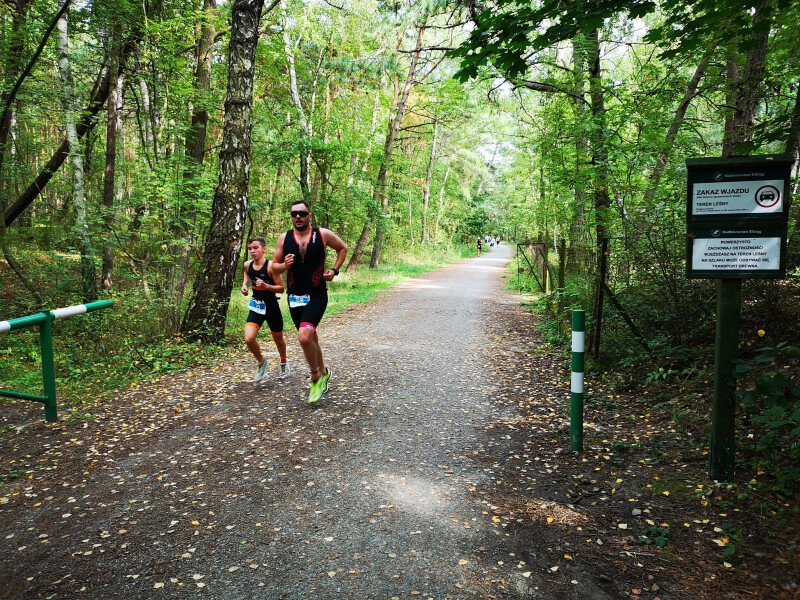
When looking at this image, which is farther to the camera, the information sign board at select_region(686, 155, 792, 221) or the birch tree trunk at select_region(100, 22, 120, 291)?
the birch tree trunk at select_region(100, 22, 120, 291)

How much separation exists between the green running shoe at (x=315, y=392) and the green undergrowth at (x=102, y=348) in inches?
102

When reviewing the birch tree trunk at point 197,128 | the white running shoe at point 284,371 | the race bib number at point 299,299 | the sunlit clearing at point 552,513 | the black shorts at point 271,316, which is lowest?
the sunlit clearing at point 552,513

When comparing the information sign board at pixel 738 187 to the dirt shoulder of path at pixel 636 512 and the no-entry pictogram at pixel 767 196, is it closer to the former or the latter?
the no-entry pictogram at pixel 767 196

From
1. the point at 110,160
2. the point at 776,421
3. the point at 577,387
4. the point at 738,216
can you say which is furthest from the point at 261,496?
the point at 110,160

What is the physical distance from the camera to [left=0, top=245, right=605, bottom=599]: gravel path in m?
2.90

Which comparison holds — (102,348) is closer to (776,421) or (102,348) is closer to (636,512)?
(636,512)

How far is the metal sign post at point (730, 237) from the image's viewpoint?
3475 mm

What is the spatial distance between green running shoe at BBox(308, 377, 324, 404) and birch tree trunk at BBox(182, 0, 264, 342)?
355 centimetres

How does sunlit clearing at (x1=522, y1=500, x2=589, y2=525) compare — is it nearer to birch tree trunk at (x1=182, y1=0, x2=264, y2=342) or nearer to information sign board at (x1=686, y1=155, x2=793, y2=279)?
information sign board at (x1=686, y1=155, x2=793, y2=279)

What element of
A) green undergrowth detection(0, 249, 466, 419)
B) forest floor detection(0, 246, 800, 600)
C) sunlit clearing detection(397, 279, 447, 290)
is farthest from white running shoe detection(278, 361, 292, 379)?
sunlit clearing detection(397, 279, 447, 290)

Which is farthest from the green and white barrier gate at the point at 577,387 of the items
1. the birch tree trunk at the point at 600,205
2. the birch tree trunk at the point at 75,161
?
the birch tree trunk at the point at 75,161

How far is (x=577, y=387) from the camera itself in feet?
15.2

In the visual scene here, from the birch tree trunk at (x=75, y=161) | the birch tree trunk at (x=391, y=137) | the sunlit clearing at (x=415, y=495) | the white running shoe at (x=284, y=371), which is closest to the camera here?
the sunlit clearing at (x=415, y=495)

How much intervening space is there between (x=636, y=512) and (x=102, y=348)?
27.3 ft
